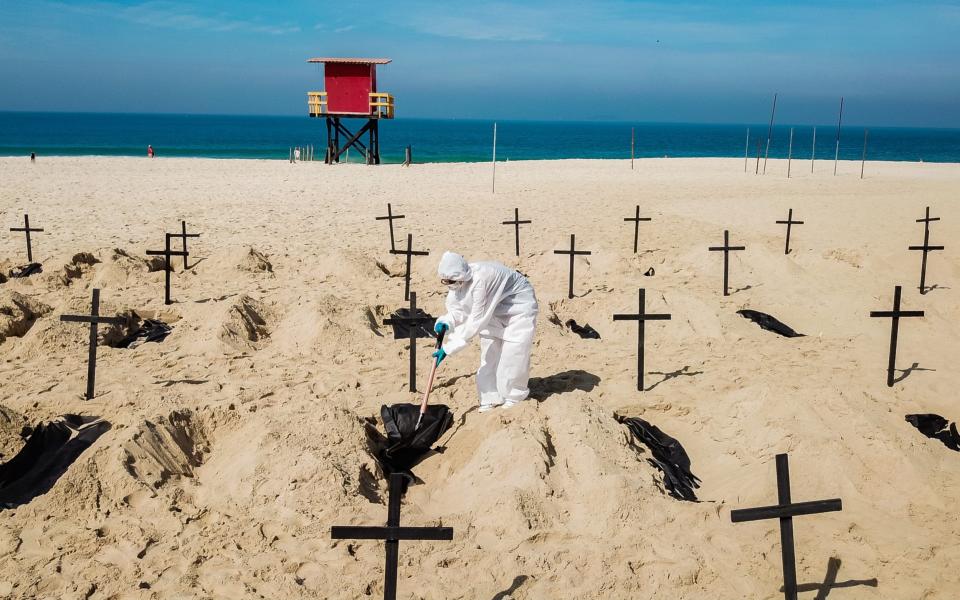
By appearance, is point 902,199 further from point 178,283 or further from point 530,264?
point 178,283

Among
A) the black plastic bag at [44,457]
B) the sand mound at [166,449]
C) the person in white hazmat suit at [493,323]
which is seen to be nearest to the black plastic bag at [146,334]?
the black plastic bag at [44,457]

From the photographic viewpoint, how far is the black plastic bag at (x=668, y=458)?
620cm

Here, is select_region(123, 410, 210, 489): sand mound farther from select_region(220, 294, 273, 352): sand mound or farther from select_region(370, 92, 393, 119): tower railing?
select_region(370, 92, 393, 119): tower railing

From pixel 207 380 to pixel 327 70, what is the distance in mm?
29630

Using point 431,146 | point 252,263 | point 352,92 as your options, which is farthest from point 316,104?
point 431,146

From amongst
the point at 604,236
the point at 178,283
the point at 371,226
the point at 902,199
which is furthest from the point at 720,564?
the point at 902,199

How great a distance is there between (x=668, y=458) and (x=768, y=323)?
467 cm

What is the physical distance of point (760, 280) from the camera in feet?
42.3

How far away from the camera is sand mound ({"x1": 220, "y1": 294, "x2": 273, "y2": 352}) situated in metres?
9.44

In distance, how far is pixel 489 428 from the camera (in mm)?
6852

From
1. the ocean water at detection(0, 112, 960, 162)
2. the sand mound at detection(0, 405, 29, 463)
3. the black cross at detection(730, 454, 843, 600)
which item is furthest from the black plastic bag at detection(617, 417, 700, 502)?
the ocean water at detection(0, 112, 960, 162)

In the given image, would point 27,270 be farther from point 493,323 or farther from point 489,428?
point 489,428

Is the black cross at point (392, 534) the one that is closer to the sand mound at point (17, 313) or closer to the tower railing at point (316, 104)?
the sand mound at point (17, 313)

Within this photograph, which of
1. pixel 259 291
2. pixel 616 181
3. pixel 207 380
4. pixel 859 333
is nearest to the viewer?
pixel 207 380
